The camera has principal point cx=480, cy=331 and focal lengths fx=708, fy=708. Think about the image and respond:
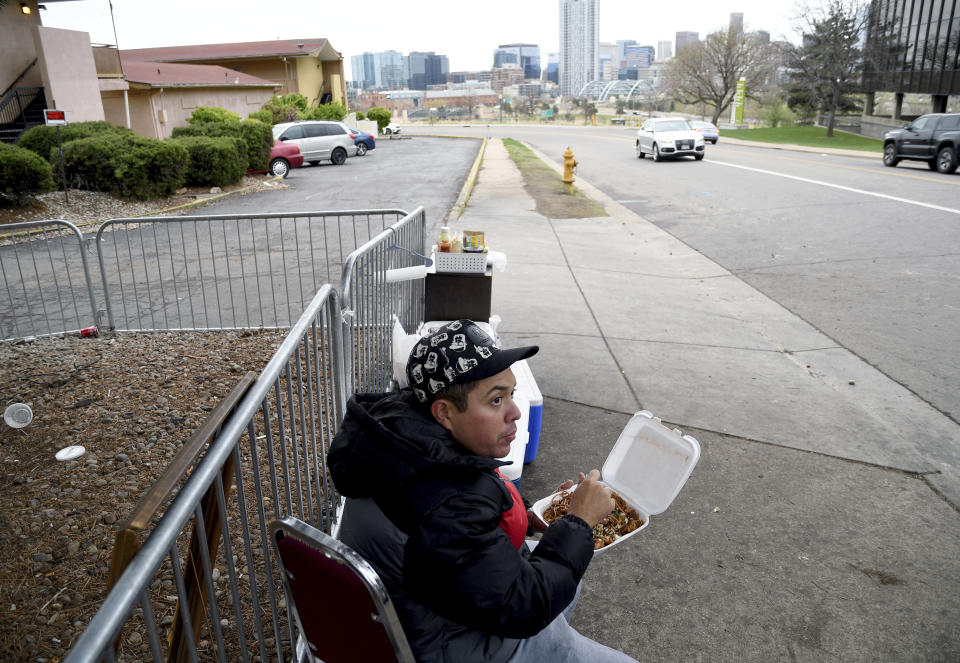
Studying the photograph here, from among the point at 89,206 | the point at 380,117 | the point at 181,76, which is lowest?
the point at 89,206

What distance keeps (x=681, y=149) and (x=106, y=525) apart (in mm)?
25928

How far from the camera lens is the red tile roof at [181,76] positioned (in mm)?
28312

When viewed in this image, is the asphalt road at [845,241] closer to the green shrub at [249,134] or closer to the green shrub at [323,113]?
the green shrub at [249,134]

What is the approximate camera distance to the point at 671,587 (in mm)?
3279

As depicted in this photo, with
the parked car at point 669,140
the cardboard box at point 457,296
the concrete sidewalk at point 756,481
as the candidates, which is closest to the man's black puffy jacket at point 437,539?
the concrete sidewalk at point 756,481

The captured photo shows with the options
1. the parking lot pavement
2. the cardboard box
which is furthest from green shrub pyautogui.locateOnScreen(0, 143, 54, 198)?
the cardboard box

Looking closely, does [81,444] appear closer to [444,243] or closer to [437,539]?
[444,243]

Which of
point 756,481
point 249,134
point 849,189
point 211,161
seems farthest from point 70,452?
point 249,134

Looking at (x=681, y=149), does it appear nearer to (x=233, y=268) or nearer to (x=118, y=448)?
(x=233, y=268)

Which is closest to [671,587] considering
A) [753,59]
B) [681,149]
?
[681,149]

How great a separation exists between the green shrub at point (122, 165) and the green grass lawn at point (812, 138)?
3049 cm

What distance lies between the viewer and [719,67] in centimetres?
6375

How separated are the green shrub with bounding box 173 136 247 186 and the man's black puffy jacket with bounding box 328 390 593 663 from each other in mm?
17596

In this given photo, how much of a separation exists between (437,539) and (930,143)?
2461 cm
